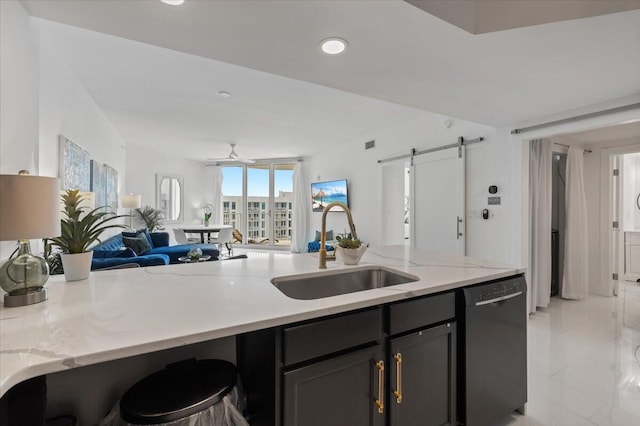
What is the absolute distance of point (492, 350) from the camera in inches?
60.9

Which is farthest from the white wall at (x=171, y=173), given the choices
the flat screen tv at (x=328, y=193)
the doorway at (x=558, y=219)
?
the doorway at (x=558, y=219)

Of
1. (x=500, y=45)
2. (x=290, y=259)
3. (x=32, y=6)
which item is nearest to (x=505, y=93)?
(x=500, y=45)

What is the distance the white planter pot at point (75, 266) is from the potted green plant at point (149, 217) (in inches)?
225

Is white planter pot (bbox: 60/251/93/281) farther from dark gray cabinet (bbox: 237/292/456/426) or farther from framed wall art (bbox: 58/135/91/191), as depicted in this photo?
framed wall art (bbox: 58/135/91/191)

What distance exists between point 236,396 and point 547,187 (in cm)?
420

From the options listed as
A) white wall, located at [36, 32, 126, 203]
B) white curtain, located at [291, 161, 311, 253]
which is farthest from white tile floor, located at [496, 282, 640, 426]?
white curtain, located at [291, 161, 311, 253]

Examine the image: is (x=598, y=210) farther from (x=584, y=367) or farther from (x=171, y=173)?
(x=171, y=173)

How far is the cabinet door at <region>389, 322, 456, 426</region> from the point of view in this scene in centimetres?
121

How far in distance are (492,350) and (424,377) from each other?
0.50 m

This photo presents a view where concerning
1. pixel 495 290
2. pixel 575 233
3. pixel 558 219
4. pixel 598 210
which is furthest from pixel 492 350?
pixel 598 210

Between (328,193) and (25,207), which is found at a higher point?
(328,193)

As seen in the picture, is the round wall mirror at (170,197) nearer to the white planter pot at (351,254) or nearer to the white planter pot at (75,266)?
the white planter pot at (75,266)

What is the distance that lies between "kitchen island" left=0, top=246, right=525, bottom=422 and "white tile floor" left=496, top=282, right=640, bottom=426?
1.00 m

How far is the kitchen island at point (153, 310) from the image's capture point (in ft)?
2.35
